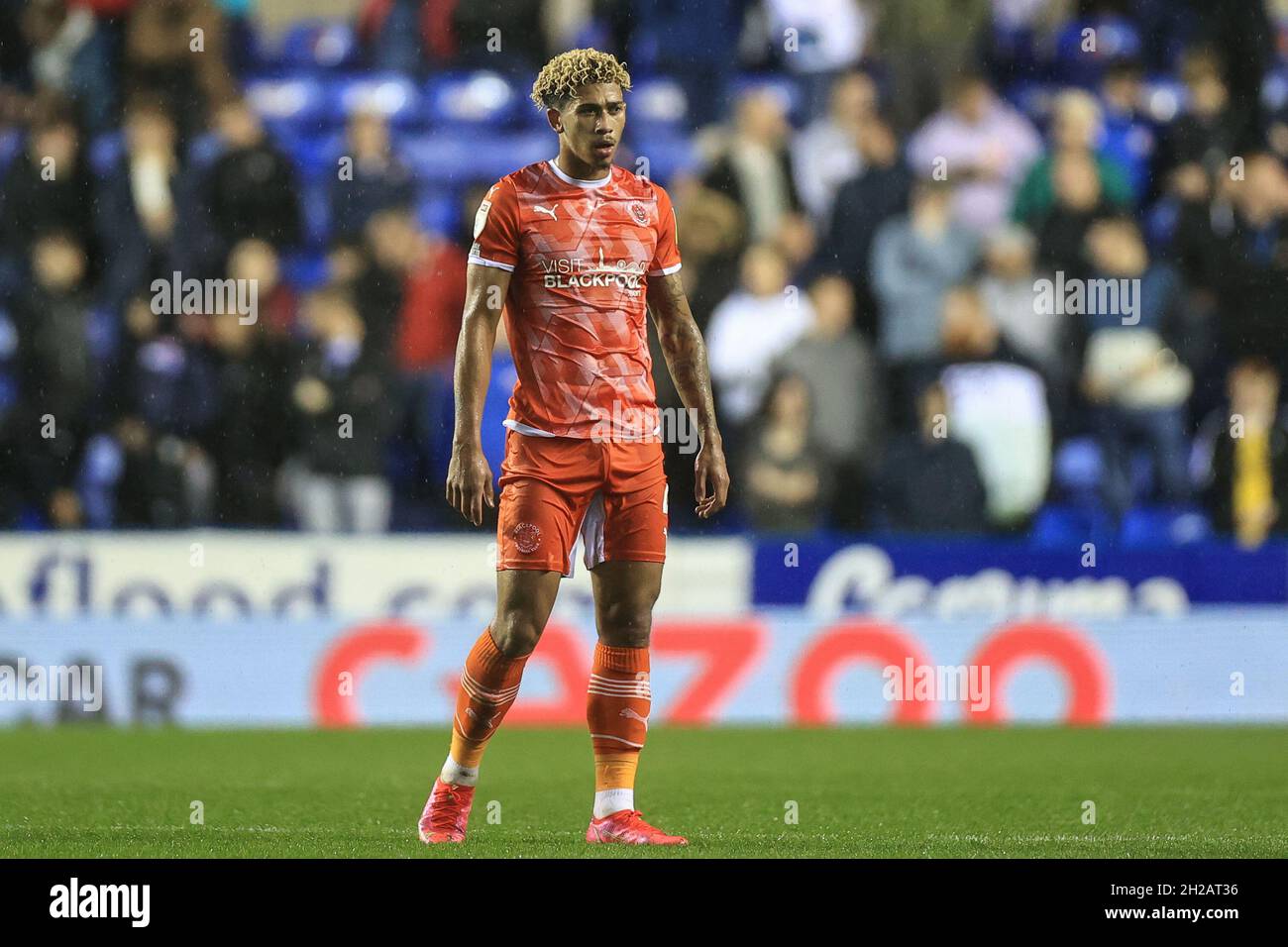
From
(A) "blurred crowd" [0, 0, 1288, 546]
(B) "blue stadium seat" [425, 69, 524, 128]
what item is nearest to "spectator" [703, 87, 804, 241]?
(A) "blurred crowd" [0, 0, 1288, 546]

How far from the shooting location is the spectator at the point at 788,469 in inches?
492

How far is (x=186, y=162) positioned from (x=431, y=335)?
2066 millimetres

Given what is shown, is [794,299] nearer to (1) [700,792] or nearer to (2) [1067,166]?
(2) [1067,166]

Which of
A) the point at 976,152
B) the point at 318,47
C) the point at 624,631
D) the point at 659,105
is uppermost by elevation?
the point at 318,47

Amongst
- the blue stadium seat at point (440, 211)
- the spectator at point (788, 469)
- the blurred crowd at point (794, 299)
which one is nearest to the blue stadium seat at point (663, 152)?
the blurred crowd at point (794, 299)

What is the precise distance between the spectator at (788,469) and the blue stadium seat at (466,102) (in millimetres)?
3402

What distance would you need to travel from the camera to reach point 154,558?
12.5 meters

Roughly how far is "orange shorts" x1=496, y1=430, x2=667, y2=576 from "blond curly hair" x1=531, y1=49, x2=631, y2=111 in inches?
39.4

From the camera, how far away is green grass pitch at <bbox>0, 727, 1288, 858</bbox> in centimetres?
679

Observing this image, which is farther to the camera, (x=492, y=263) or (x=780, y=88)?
(x=780, y=88)

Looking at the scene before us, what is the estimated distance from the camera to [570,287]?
6.74m

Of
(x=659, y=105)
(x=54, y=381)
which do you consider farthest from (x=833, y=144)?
(x=54, y=381)

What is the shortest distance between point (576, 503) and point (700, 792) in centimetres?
229
